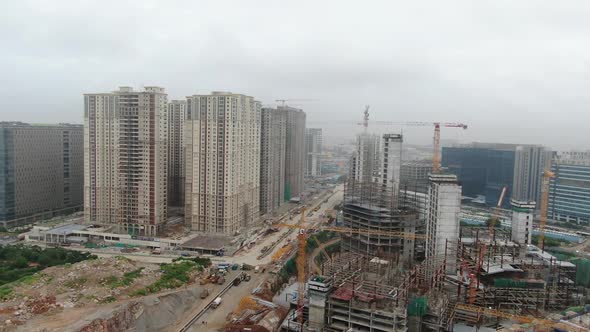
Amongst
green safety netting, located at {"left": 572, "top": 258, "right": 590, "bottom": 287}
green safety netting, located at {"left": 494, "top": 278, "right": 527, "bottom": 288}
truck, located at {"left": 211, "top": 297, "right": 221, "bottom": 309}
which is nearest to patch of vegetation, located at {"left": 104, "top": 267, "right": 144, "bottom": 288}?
truck, located at {"left": 211, "top": 297, "right": 221, "bottom": 309}

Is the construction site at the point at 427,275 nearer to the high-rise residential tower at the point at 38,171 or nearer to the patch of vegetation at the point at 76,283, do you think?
the patch of vegetation at the point at 76,283

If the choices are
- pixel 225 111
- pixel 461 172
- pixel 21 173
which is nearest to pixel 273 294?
pixel 225 111

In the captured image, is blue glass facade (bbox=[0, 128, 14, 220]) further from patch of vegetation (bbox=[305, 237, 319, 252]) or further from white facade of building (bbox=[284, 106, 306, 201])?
patch of vegetation (bbox=[305, 237, 319, 252])

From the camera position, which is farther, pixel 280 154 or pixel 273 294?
pixel 280 154

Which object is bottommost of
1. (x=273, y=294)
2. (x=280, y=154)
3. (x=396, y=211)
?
(x=273, y=294)

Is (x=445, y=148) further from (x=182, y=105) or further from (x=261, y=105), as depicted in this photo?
(x=182, y=105)
